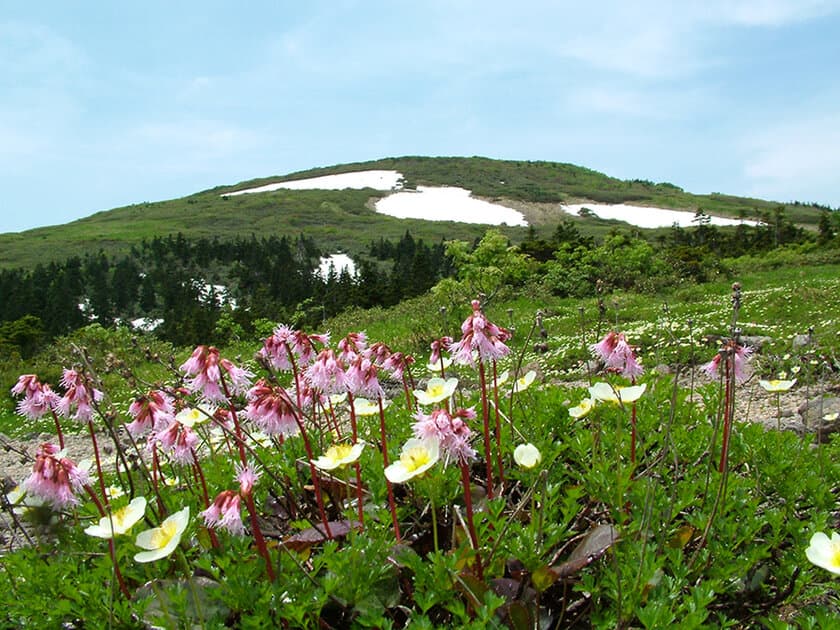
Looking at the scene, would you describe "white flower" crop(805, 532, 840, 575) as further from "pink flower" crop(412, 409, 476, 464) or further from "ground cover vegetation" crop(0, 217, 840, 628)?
"pink flower" crop(412, 409, 476, 464)

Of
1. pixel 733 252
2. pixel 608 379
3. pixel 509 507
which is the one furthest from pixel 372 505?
pixel 733 252

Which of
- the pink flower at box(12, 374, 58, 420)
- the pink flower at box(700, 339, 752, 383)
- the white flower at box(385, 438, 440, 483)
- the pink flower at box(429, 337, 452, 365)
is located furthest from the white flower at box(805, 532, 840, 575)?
the pink flower at box(12, 374, 58, 420)

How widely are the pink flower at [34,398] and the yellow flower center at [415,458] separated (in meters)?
1.83

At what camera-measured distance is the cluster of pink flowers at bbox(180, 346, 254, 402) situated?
2.40m

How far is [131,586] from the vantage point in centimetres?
215

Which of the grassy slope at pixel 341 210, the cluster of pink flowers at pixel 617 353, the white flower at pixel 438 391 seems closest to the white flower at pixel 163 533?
the white flower at pixel 438 391

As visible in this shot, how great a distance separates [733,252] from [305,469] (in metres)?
44.2

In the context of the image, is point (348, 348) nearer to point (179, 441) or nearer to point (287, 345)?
point (287, 345)

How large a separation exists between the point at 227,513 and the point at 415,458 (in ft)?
2.09

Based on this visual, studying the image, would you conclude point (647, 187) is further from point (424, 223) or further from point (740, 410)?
point (740, 410)

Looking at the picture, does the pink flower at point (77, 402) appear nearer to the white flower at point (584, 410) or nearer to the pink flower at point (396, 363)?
the pink flower at point (396, 363)

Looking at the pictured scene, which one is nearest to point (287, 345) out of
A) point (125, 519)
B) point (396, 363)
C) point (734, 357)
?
point (396, 363)

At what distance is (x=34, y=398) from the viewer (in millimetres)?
2674

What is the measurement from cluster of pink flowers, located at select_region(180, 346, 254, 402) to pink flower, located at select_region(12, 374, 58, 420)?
0.69m
